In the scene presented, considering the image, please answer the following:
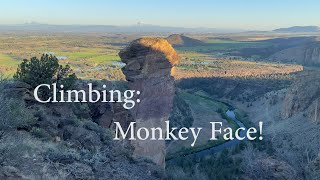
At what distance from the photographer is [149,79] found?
77.4 feet

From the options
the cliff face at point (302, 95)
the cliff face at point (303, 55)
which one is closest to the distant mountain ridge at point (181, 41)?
the cliff face at point (303, 55)

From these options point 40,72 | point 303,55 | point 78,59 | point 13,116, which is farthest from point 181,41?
point 13,116

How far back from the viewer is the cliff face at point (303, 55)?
400 feet

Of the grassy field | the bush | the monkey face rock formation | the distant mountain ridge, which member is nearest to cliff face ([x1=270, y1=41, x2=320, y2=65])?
the distant mountain ridge

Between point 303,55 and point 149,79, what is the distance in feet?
389

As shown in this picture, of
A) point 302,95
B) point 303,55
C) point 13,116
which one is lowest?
point 303,55

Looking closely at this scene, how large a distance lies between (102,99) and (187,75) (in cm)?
6743

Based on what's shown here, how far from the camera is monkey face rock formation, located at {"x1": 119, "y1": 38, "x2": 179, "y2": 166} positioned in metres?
23.1

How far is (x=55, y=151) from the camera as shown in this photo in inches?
419

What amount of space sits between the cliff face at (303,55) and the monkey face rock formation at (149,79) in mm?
102071

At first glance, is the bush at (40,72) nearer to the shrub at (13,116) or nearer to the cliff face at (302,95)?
the shrub at (13,116)

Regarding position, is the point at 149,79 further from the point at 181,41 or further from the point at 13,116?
the point at 181,41

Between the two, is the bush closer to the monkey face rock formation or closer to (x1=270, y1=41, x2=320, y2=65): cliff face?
the monkey face rock formation

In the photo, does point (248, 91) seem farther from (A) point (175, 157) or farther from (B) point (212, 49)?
(B) point (212, 49)
